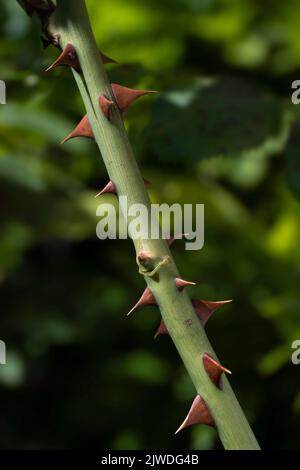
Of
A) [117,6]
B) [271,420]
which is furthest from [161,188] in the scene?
[271,420]

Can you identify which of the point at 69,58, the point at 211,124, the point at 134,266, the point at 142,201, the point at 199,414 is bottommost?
the point at 199,414

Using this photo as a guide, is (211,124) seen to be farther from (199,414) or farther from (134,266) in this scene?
(134,266)

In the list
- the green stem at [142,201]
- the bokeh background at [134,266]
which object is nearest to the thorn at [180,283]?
the green stem at [142,201]

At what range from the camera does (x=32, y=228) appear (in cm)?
190

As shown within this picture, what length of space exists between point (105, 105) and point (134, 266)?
1238 millimetres

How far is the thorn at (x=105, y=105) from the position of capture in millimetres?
663

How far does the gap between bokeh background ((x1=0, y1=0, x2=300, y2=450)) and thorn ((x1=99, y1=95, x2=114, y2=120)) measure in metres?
0.70

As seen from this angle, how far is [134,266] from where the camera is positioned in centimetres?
189

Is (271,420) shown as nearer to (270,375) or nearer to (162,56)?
(270,375)

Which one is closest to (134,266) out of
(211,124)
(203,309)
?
(211,124)

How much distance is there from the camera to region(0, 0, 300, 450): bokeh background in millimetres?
1618

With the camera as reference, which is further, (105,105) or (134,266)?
(134,266)

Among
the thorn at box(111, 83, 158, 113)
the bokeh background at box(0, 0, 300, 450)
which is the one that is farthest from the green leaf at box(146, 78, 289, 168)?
the thorn at box(111, 83, 158, 113)

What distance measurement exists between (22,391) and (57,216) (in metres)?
0.47
